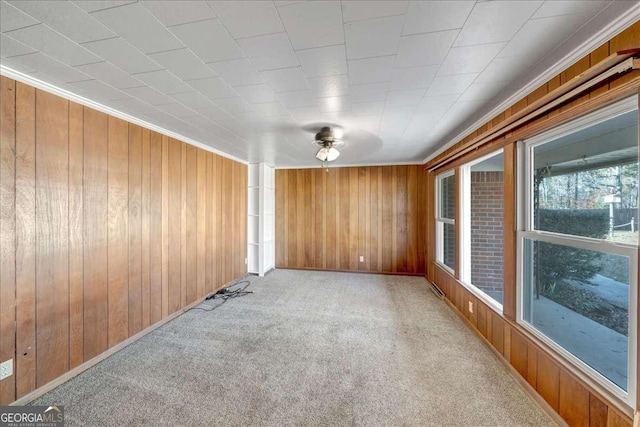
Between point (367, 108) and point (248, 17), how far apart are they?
1323 mm

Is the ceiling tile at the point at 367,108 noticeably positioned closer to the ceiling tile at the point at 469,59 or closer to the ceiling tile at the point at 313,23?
the ceiling tile at the point at 469,59

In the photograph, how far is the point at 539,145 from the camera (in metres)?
1.89

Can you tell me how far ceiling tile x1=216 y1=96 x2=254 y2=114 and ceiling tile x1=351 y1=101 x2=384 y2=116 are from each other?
3.13 feet

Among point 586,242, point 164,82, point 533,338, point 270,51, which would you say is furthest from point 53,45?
point 533,338

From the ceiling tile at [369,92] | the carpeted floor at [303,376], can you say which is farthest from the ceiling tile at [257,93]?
the carpeted floor at [303,376]

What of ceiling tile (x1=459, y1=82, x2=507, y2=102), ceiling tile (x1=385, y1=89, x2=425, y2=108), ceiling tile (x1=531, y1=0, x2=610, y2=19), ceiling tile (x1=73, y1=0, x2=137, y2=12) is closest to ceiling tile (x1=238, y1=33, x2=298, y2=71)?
ceiling tile (x1=73, y1=0, x2=137, y2=12)

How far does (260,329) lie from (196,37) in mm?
2707

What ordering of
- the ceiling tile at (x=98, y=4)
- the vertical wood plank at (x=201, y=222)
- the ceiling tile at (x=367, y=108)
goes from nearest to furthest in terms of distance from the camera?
the ceiling tile at (x=98, y=4) → the ceiling tile at (x=367, y=108) → the vertical wood plank at (x=201, y=222)

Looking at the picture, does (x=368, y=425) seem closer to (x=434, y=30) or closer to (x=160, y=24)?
(x=434, y=30)

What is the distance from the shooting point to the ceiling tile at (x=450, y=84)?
170cm

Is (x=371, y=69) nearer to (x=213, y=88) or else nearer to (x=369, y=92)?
(x=369, y=92)

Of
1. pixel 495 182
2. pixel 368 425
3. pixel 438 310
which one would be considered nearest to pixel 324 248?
pixel 438 310

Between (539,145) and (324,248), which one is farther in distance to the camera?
(324,248)

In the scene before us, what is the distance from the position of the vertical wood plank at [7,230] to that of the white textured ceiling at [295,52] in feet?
0.89
